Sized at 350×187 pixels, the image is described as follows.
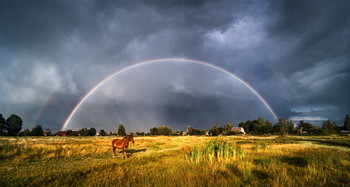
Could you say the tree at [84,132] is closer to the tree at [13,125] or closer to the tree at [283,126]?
the tree at [13,125]

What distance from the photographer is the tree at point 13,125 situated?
105812mm

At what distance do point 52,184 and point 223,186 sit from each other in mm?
6169

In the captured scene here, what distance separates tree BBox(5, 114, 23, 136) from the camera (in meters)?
106

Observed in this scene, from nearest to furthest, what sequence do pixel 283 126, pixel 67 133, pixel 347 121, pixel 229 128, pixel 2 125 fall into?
1. pixel 2 125
2. pixel 283 126
3. pixel 347 121
4. pixel 67 133
5. pixel 229 128

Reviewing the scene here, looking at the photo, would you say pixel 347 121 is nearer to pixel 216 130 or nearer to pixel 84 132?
pixel 216 130

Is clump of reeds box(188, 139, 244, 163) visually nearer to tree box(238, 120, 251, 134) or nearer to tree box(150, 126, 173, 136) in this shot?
tree box(150, 126, 173, 136)

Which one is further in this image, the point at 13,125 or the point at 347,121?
the point at 347,121

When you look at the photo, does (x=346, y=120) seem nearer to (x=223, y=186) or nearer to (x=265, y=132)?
(x=265, y=132)

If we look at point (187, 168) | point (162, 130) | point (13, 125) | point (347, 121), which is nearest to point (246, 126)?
point (347, 121)

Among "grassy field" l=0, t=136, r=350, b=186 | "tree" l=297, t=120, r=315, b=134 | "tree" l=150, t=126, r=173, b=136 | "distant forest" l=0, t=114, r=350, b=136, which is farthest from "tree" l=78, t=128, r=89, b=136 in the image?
"tree" l=297, t=120, r=315, b=134

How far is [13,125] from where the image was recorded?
106438 mm

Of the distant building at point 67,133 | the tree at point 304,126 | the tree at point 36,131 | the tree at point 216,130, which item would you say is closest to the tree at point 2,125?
the tree at point 36,131

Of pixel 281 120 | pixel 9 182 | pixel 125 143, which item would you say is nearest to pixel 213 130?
pixel 281 120

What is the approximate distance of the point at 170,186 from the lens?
539 centimetres
